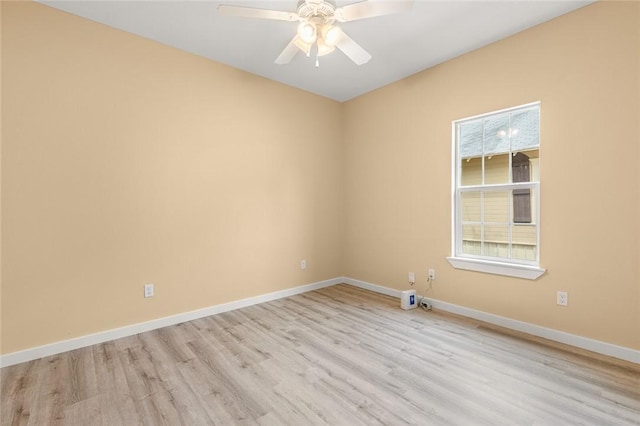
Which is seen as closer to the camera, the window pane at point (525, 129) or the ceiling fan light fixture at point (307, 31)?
the ceiling fan light fixture at point (307, 31)

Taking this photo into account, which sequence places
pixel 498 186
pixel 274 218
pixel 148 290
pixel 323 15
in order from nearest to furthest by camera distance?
pixel 323 15 → pixel 148 290 → pixel 498 186 → pixel 274 218

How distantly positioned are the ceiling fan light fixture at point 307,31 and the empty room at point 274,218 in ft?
0.05

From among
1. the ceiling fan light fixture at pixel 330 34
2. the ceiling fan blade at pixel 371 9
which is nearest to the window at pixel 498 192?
the ceiling fan blade at pixel 371 9

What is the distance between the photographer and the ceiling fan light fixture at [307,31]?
2.12 meters

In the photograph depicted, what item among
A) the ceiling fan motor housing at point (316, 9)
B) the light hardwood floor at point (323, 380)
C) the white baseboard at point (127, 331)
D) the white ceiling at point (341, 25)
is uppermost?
the white ceiling at point (341, 25)

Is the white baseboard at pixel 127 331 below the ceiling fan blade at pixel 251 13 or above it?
below

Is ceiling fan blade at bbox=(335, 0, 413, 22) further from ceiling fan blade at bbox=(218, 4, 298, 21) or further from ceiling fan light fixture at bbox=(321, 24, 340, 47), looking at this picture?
ceiling fan blade at bbox=(218, 4, 298, 21)

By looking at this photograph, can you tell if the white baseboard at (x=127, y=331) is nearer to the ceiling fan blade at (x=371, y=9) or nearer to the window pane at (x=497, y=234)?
the window pane at (x=497, y=234)

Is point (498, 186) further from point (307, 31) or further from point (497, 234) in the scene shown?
point (307, 31)

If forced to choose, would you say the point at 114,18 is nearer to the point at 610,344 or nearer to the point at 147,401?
the point at 147,401

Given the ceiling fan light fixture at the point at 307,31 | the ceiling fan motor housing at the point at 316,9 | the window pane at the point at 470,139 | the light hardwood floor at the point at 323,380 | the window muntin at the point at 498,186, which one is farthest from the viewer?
the window pane at the point at 470,139

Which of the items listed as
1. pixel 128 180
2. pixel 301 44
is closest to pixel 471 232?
pixel 301 44

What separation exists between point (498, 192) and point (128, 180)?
3.65m

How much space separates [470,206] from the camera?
3.23 m
